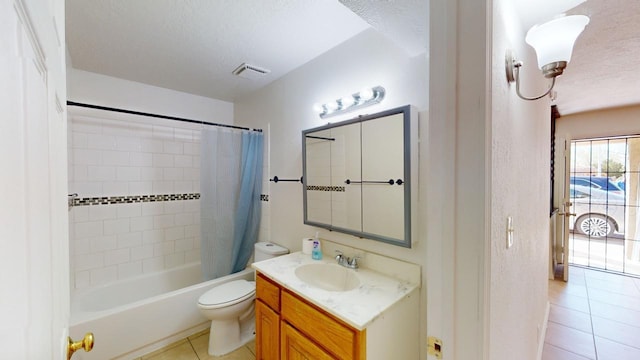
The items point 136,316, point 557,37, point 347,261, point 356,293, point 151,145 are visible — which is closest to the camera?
point 557,37

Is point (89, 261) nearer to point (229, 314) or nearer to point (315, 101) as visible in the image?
point (229, 314)

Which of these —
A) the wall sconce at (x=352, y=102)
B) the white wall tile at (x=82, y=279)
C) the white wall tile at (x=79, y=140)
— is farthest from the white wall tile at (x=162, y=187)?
the wall sconce at (x=352, y=102)

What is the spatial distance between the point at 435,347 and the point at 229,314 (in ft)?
5.51

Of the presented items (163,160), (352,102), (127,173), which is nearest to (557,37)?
(352,102)

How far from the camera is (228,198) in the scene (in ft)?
8.33

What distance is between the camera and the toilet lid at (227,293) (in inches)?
75.4

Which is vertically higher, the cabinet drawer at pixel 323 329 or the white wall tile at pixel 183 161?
the white wall tile at pixel 183 161

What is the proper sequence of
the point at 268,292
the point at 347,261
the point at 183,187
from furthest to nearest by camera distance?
the point at 183,187 → the point at 347,261 → the point at 268,292

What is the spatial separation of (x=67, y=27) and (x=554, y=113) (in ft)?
17.1

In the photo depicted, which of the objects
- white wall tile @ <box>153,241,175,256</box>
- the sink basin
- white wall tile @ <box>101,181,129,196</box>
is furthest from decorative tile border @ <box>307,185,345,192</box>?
white wall tile @ <box>101,181,129,196</box>

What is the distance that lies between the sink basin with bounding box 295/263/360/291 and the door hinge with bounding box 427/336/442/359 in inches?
36.1

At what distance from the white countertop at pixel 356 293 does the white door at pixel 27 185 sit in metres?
0.96

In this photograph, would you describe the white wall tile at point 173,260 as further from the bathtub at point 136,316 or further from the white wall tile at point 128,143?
the white wall tile at point 128,143

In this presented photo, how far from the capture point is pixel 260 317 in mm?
1699
